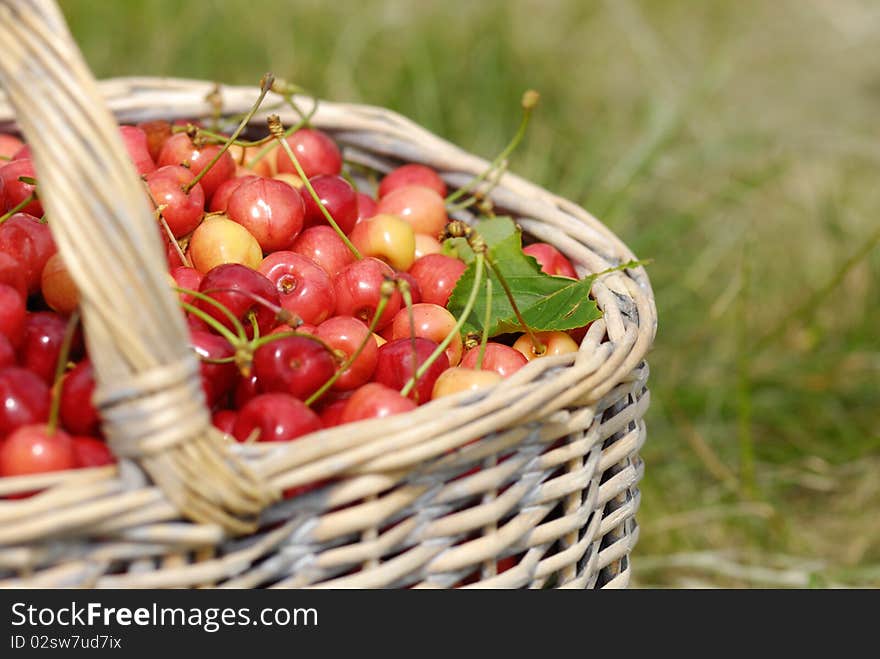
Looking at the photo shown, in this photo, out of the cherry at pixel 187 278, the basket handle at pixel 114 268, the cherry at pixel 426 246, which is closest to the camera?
the basket handle at pixel 114 268

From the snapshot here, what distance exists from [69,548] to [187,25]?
2.01m

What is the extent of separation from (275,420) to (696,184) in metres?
1.68

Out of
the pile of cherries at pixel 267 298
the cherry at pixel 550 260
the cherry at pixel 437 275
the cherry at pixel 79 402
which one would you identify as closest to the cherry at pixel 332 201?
the pile of cherries at pixel 267 298

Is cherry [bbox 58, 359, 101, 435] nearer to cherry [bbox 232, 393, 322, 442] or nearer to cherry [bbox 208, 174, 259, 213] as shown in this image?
cherry [bbox 232, 393, 322, 442]

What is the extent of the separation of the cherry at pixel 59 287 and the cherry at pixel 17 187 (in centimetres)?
17

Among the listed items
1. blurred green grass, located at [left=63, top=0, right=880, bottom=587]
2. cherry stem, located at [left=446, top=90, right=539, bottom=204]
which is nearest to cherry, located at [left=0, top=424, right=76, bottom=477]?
cherry stem, located at [left=446, top=90, right=539, bottom=204]

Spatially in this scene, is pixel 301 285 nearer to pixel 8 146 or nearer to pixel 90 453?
pixel 90 453

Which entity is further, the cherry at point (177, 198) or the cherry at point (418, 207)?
the cherry at point (418, 207)

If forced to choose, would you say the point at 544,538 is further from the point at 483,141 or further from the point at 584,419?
the point at 483,141

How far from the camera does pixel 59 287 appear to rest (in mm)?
915

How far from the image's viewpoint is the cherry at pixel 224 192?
115 centimetres

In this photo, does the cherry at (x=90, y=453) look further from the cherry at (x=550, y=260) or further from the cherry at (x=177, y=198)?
the cherry at (x=550, y=260)

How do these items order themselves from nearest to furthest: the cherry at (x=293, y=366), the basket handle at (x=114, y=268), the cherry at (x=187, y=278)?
the basket handle at (x=114, y=268) < the cherry at (x=293, y=366) < the cherry at (x=187, y=278)

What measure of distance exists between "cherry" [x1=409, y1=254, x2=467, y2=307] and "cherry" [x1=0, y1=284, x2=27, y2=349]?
0.44 m
